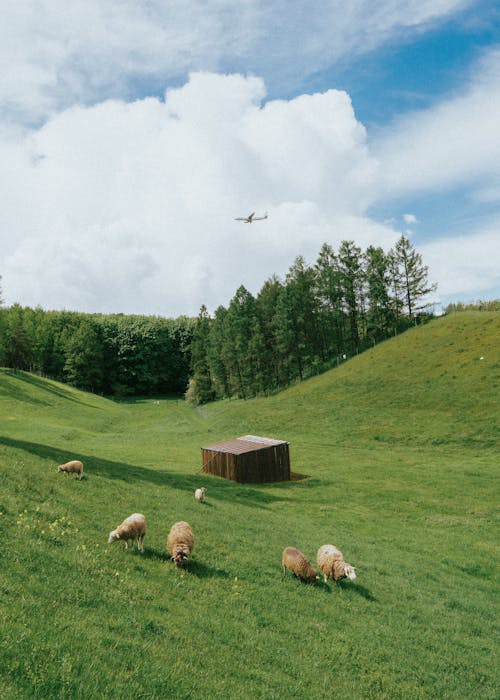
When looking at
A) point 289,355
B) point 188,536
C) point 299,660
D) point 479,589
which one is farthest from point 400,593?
point 289,355

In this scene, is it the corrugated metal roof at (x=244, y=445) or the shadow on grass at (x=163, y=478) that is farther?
the corrugated metal roof at (x=244, y=445)

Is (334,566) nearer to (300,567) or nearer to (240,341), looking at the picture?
(300,567)

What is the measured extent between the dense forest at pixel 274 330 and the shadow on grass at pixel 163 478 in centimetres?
Answer: 5813

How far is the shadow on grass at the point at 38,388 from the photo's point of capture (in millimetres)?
83938

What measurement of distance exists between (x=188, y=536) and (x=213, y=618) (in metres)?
3.95

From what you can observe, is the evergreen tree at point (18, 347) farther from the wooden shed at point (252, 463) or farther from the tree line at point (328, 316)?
the wooden shed at point (252, 463)

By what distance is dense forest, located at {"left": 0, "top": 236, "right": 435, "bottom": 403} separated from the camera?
95.8 meters

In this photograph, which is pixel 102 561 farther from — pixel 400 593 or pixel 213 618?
pixel 400 593

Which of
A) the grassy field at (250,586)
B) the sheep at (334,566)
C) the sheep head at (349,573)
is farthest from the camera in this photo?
the sheep at (334,566)

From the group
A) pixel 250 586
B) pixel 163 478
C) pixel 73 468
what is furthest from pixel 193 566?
pixel 163 478

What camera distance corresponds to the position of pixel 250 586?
14422 mm

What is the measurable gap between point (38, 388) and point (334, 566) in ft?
297

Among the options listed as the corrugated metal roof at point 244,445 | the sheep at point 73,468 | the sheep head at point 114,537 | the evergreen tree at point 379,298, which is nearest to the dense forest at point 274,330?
the evergreen tree at point 379,298

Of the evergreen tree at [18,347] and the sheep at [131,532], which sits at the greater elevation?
the evergreen tree at [18,347]
